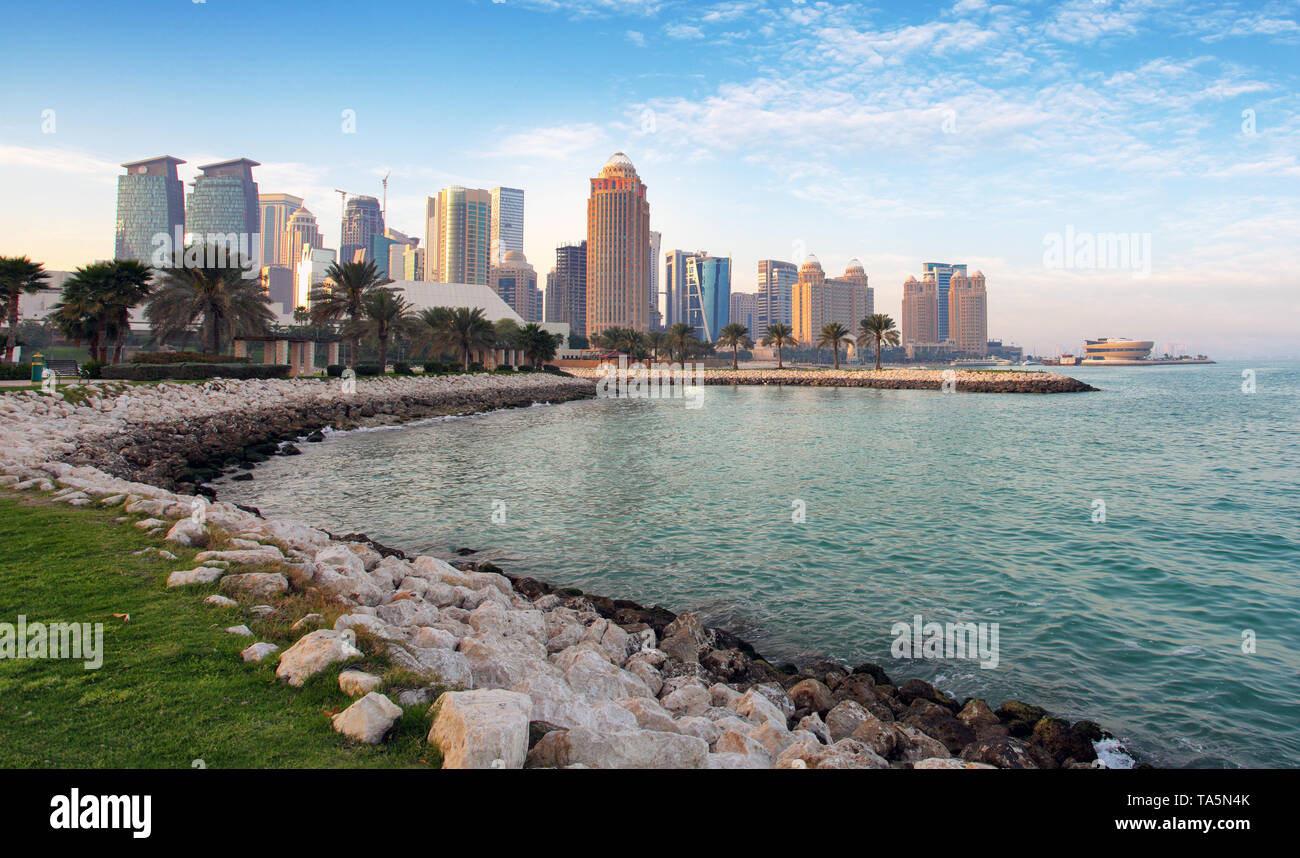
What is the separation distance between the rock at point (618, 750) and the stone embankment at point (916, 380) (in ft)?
324

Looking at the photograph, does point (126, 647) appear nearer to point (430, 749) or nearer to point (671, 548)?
point (430, 749)

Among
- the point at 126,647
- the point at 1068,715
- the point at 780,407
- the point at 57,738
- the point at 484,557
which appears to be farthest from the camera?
the point at 780,407

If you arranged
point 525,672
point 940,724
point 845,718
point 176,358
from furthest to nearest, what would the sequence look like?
point 176,358 → point 940,724 → point 845,718 → point 525,672

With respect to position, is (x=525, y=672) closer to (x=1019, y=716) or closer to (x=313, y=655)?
(x=313, y=655)

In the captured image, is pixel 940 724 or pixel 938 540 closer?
pixel 940 724

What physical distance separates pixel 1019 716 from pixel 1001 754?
5.15 feet

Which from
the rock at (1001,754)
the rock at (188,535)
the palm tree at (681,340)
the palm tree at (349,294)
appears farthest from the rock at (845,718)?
the palm tree at (681,340)

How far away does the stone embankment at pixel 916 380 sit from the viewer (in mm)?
93562

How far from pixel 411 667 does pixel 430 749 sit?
1.78 meters

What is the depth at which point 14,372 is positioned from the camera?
35.7 m

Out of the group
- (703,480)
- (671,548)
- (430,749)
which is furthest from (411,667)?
(703,480)

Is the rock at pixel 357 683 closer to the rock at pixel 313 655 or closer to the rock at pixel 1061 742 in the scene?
the rock at pixel 313 655

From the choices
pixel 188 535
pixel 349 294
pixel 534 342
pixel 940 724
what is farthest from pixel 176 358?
pixel 534 342
